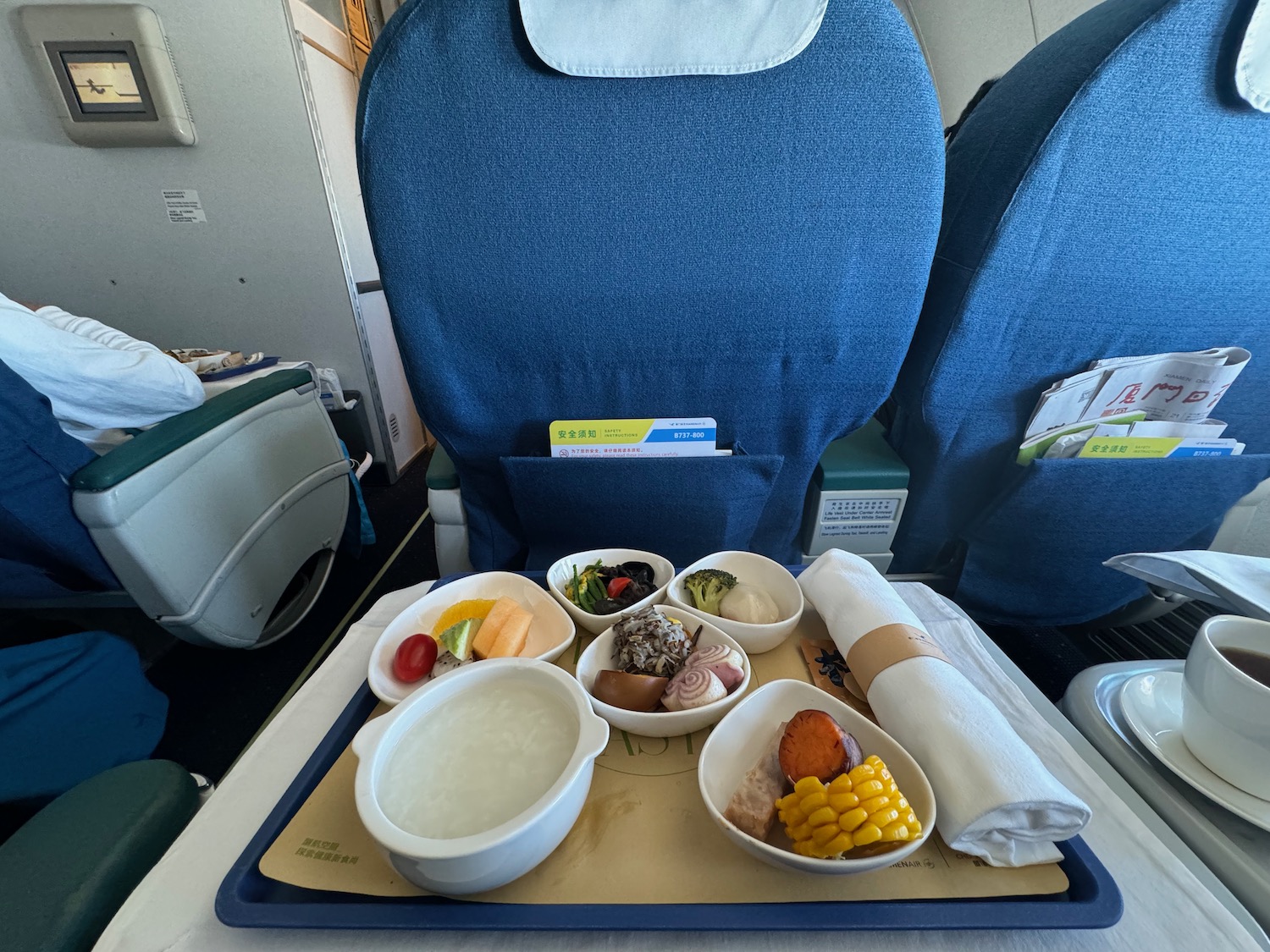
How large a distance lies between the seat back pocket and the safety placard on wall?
2.30 metres

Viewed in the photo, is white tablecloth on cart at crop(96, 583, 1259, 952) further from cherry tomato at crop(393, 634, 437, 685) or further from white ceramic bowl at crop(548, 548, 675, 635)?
white ceramic bowl at crop(548, 548, 675, 635)

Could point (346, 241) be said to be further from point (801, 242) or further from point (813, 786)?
point (813, 786)

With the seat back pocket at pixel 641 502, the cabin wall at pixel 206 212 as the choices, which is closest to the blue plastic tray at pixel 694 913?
the seat back pocket at pixel 641 502

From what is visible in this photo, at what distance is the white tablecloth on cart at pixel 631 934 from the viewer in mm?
392

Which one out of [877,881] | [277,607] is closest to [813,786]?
[877,881]

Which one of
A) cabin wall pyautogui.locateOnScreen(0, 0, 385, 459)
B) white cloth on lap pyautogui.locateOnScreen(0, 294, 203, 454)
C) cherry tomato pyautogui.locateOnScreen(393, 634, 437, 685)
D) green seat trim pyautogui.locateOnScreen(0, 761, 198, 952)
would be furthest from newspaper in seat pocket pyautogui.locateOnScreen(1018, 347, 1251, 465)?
cabin wall pyautogui.locateOnScreen(0, 0, 385, 459)

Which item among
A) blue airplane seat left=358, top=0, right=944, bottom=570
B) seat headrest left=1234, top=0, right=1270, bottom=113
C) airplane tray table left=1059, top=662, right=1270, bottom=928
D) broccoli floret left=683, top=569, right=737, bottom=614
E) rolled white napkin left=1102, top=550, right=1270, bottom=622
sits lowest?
airplane tray table left=1059, top=662, right=1270, bottom=928

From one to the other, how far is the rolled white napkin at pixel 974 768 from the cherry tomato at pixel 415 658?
19.0 inches

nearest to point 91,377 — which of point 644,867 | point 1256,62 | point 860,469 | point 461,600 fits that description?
point 461,600

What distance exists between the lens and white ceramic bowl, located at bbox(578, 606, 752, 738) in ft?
1.62

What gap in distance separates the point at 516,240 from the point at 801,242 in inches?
13.7

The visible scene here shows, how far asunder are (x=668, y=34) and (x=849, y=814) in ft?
2.43

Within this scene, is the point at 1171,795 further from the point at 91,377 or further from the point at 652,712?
the point at 91,377

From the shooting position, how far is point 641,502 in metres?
0.77
